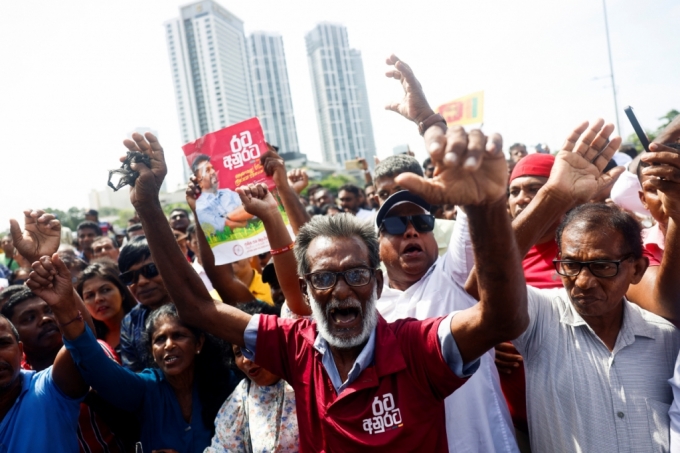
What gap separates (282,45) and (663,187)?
108m

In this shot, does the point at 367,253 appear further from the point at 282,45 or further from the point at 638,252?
the point at 282,45

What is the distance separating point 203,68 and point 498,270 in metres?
94.3

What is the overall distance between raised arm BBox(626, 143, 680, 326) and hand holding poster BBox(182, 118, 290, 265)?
6.76 feet

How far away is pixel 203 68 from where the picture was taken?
88.9 m

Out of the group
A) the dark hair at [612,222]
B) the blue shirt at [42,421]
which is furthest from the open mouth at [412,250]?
the blue shirt at [42,421]

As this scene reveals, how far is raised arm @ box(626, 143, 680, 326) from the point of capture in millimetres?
1899

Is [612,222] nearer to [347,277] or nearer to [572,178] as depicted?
[572,178]

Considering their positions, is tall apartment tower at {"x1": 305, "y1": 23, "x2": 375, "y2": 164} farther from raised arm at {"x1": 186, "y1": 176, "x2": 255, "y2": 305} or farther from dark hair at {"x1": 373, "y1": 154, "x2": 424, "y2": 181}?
raised arm at {"x1": 186, "y1": 176, "x2": 255, "y2": 305}

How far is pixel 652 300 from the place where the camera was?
2.26 meters

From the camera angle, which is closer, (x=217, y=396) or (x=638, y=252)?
(x=638, y=252)

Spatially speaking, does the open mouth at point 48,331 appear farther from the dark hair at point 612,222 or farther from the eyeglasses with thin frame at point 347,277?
the dark hair at point 612,222

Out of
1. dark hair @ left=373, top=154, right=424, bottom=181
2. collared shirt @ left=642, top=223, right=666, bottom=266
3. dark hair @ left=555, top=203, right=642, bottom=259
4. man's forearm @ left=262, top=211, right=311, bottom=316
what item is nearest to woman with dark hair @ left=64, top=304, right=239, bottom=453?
man's forearm @ left=262, top=211, right=311, bottom=316

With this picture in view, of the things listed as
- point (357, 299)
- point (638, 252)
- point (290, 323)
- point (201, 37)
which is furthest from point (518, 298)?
point (201, 37)

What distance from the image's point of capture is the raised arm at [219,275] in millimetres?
3273
